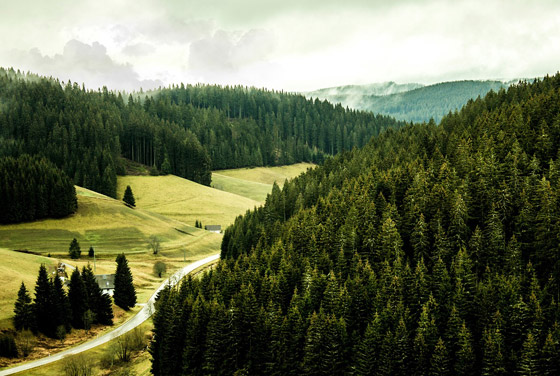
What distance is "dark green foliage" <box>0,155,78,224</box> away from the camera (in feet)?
438

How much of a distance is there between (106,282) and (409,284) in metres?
67.7

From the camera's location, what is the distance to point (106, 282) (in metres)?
101

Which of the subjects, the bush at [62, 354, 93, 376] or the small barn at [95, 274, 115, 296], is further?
the small barn at [95, 274, 115, 296]

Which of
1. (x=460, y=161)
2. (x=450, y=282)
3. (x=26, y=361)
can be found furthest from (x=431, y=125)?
(x=26, y=361)

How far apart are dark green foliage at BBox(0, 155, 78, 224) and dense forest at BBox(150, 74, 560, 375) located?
76924 millimetres

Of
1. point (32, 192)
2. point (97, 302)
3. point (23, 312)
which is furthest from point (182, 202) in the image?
point (23, 312)

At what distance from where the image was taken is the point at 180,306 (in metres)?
69.1

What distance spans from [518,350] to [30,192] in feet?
437

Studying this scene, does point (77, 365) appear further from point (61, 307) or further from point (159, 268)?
point (159, 268)

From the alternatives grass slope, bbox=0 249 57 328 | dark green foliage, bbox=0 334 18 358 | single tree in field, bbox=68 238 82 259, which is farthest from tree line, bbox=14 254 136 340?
single tree in field, bbox=68 238 82 259

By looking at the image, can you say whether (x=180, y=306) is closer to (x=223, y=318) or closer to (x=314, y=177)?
(x=223, y=318)

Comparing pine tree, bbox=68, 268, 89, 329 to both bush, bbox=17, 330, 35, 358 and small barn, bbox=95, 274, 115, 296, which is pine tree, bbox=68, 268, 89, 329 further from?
small barn, bbox=95, 274, 115, 296

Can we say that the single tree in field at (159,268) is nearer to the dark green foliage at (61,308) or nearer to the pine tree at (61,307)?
the dark green foliage at (61,308)

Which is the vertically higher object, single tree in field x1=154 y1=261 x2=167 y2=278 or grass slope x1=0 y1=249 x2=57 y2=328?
grass slope x1=0 y1=249 x2=57 y2=328
